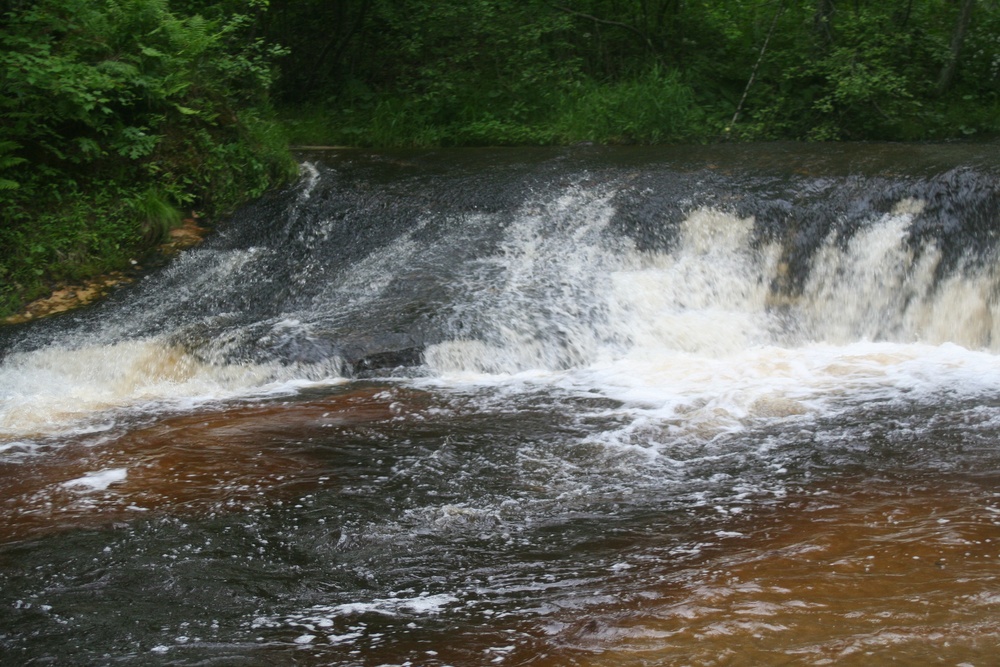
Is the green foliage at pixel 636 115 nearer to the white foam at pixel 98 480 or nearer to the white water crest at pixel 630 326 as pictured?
the white water crest at pixel 630 326

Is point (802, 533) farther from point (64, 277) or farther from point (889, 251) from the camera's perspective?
point (64, 277)

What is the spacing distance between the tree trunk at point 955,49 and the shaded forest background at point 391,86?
0.03 meters

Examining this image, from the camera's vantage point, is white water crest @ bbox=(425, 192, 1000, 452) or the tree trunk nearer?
white water crest @ bbox=(425, 192, 1000, 452)

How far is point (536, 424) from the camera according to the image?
256 inches

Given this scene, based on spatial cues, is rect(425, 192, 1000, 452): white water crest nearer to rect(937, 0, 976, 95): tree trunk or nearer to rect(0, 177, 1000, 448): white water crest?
rect(0, 177, 1000, 448): white water crest

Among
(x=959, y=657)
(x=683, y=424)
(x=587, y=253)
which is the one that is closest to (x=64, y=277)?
(x=587, y=253)

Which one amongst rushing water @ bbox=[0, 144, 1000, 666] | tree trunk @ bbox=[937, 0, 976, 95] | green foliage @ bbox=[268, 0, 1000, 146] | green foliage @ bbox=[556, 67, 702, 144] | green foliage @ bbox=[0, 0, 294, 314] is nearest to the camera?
rushing water @ bbox=[0, 144, 1000, 666]

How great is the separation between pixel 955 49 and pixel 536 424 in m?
10.0

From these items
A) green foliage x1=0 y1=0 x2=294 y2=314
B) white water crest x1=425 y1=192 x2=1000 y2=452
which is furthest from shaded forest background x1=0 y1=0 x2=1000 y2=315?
white water crest x1=425 y1=192 x2=1000 y2=452

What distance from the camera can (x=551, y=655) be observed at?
368 centimetres

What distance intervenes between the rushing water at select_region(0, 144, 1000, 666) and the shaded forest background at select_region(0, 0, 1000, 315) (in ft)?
3.21

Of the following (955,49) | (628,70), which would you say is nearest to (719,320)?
(955,49)

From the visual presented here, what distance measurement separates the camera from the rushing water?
13.0ft

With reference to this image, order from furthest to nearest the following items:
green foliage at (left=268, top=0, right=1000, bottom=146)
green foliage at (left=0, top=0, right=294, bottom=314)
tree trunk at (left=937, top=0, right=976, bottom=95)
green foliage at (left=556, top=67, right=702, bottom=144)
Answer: green foliage at (left=556, top=67, right=702, bottom=144), green foliage at (left=268, top=0, right=1000, bottom=146), tree trunk at (left=937, top=0, right=976, bottom=95), green foliage at (left=0, top=0, right=294, bottom=314)
